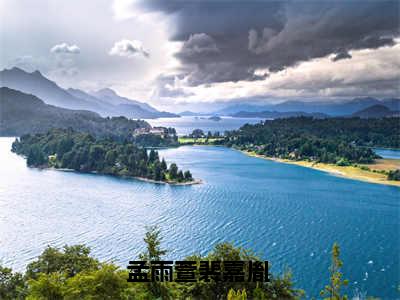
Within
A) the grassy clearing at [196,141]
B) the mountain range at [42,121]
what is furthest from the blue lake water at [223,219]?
the mountain range at [42,121]

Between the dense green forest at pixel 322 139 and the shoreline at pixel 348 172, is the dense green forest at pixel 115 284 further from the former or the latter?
the dense green forest at pixel 322 139

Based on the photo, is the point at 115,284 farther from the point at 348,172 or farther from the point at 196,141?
the point at 196,141

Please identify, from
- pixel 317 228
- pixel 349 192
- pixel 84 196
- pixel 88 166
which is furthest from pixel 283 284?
pixel 88 166

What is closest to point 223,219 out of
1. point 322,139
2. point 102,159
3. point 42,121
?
point 102,159

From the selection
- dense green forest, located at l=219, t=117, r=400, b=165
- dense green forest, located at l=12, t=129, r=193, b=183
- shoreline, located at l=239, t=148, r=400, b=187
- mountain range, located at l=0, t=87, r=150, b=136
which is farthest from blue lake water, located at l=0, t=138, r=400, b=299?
mountain range, located at l=0, t=87, r=150, b=136

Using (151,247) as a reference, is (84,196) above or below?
below

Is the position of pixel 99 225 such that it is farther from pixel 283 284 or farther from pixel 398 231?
pixel 398 231
